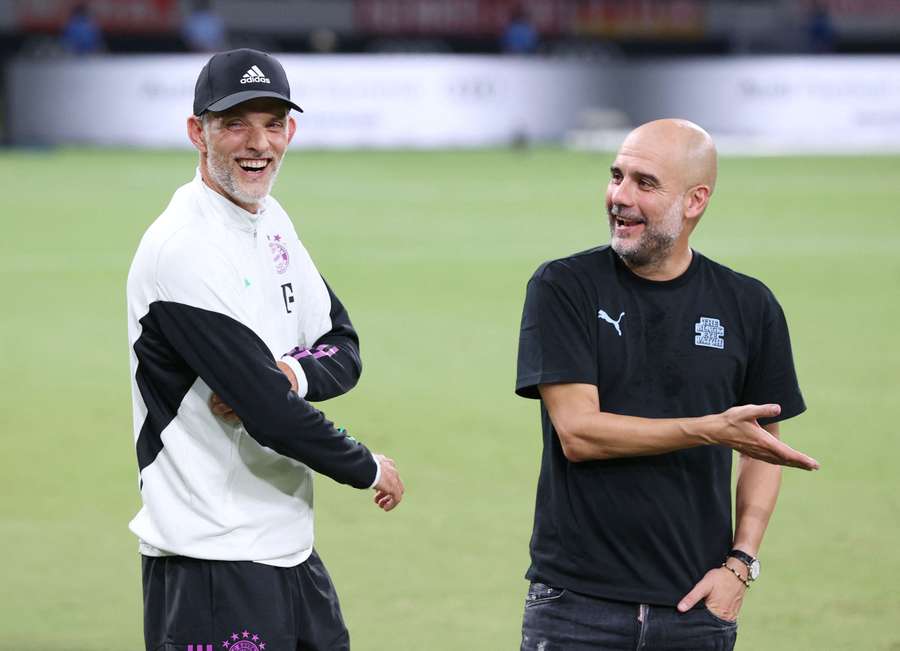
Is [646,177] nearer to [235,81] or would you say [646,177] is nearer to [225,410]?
[235,81]

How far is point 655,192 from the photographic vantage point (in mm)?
3861

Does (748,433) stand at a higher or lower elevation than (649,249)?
lower

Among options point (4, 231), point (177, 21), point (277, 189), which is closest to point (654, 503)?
point (4, 231)

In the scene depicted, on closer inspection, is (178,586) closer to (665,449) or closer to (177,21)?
(665,449)

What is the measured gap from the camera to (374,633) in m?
5.88

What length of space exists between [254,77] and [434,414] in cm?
570

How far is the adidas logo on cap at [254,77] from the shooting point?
12.3ft

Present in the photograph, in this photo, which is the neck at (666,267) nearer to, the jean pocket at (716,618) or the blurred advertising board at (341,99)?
the jean pocket at (716,618)

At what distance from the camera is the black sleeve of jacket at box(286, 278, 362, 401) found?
398 centimetres

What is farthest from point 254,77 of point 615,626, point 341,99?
point 341,99

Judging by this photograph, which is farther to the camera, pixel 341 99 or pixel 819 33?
pixel 819 33

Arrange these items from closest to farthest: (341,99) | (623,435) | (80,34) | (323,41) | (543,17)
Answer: (623,435), (341,99), (80,34), (323,41), (543,17)

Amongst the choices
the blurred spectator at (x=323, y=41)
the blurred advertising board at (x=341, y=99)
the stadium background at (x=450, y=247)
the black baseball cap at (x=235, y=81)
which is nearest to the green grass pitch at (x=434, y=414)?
the stadium background at (x=450, y=247)

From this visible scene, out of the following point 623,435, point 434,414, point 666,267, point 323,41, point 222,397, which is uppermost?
point 323,41
